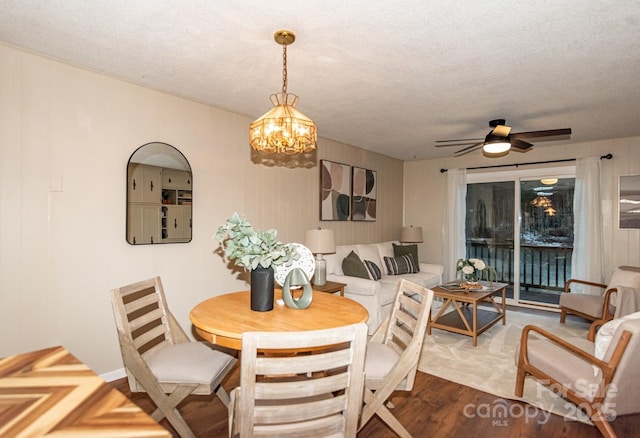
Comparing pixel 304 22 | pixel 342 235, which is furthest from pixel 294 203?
pixel 304 22

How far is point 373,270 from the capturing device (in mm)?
4770

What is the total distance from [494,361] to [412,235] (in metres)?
2.89

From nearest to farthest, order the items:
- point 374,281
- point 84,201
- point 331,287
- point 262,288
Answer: point 262,288 < point 84,201 < point 331,287 < point 374,281

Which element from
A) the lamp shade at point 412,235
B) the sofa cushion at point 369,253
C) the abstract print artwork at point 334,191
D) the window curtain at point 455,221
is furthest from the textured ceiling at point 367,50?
the lamp shade at point 412,235

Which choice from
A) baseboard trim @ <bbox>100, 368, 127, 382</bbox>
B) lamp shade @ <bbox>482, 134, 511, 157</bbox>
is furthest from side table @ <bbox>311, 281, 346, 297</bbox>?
lamp shade @ <bbox>482, 134, 511, 157</bbox>

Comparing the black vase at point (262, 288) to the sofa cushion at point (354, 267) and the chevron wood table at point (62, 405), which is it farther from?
the sofa cushion at point (354, 267)

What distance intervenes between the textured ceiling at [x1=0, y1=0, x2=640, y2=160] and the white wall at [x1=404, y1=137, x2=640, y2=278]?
1361 millimetres

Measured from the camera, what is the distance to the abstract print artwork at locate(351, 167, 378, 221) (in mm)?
5387

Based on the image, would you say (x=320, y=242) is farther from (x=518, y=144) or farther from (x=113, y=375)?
(x=518, y=144)

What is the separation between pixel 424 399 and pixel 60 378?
7.89 feet

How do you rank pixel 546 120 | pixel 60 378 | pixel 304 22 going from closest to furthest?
1. pixel 60 378
2. pixel 304 22
3. pixel 546 120

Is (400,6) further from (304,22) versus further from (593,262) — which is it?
(593,262)

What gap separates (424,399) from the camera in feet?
8.61

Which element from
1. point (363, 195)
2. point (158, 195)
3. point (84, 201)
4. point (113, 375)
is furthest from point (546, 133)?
point (113, 375)
